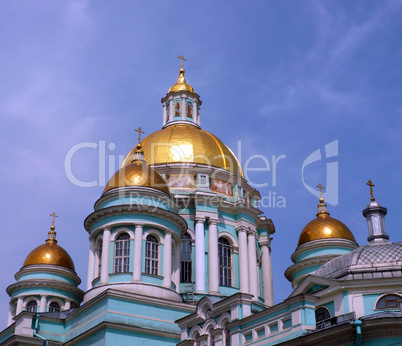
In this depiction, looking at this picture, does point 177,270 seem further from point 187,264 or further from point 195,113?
point 195,113

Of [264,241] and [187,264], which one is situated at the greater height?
Answer: [264,241]

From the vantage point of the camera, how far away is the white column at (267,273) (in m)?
34.0

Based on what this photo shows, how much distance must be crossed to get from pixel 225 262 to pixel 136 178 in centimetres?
728

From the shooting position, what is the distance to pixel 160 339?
25.6 meters

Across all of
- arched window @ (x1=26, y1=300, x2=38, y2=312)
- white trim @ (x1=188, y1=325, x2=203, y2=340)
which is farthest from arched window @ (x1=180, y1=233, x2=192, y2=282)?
white trim @ (x1=188, y1=325, x2=203, y2=340)

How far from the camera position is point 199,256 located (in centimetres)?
3169

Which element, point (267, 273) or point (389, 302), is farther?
point (267, 273)

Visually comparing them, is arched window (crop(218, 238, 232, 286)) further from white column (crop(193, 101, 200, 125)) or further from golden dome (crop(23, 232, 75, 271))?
golden dome (crop(23, 232, 75, 271))

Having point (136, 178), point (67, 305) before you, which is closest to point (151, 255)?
point (136, 178)

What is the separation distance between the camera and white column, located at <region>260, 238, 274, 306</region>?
34.0 m

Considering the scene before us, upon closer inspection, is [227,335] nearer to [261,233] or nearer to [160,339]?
[160,339]

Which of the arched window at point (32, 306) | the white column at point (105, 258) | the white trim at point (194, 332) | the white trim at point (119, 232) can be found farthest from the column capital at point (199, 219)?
the white trim at point (194, 332)

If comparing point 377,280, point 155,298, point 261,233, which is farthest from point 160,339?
point 261,233

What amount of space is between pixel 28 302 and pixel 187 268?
894 cm
